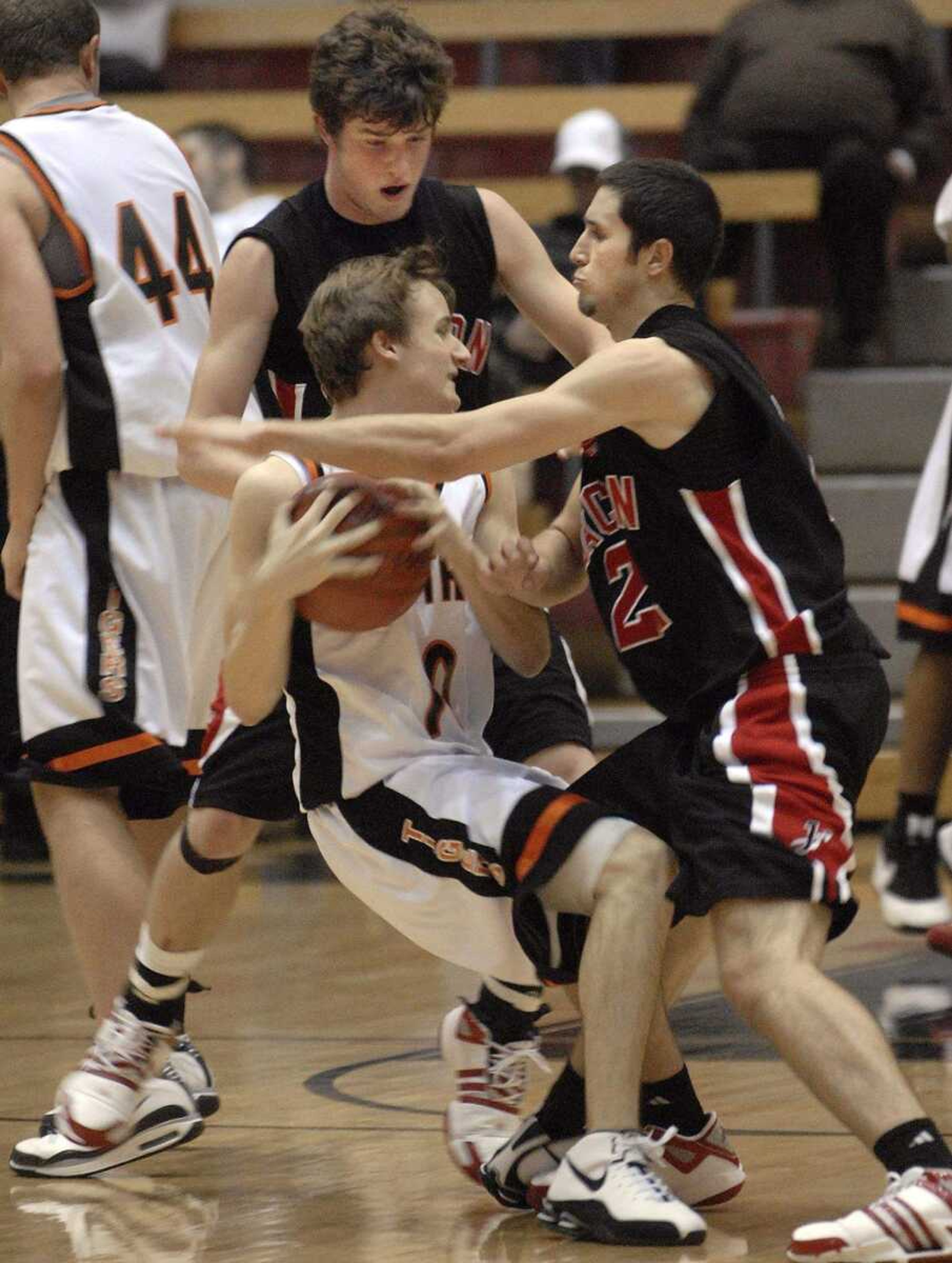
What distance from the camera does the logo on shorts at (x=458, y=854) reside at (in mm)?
3172

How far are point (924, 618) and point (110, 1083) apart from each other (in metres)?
2.51

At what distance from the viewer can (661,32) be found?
11.0 meters

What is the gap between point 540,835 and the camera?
3.13m

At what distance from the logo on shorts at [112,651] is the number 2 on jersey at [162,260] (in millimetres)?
522

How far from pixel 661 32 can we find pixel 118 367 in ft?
24.7

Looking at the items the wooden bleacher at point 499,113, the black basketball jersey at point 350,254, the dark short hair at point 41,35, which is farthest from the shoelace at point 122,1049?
the wooden bleacher at point 499,113

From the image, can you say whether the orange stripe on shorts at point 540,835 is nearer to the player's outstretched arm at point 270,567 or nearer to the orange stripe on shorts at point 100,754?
the player's outstretched arm at point 270,567

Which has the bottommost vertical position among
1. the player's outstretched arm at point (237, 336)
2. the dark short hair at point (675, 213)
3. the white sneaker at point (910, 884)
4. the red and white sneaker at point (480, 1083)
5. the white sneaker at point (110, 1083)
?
the white sneaker at point (910, 884)

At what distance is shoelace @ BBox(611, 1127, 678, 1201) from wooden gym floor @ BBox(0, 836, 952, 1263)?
80mm

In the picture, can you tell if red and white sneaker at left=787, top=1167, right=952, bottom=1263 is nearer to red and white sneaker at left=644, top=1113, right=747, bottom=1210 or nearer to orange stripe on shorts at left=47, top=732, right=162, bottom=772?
red and white sneaker at left=644, top=1113, right=747, bottom=1210

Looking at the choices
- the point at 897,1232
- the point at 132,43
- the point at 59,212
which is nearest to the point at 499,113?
the point at 132,43

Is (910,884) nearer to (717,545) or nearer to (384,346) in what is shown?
(717,545)

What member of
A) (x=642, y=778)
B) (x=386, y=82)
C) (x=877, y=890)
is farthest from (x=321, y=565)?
(x=877, y=890)

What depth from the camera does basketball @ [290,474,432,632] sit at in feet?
10.2
